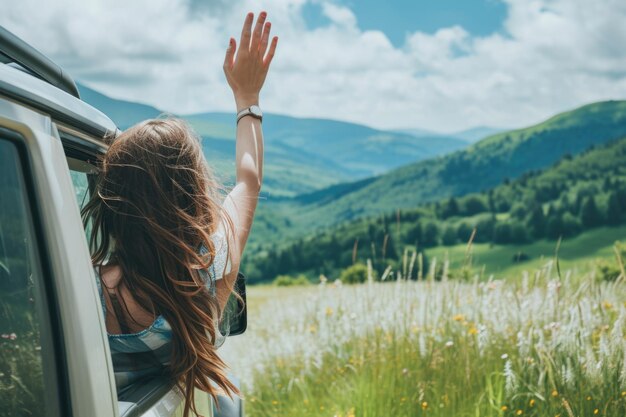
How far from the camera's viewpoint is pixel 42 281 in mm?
1297

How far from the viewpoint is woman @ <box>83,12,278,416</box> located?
1803 mm

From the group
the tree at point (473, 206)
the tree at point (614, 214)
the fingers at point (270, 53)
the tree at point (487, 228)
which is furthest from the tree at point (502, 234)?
the fingers at point (270, 53)

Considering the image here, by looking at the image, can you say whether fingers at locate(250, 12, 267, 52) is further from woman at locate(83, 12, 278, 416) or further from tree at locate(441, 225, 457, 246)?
tree at locate(441, 225, 457, 246)

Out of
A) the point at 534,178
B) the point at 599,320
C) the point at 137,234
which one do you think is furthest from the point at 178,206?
the point at 534,178

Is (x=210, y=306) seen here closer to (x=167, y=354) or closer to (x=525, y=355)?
(x=167, y=354)

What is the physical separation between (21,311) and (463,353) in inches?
145

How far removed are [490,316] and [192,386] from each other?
3.32 meters

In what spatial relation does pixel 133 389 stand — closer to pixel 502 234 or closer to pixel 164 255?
pixel 164 255

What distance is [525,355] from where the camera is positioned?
13.7ft

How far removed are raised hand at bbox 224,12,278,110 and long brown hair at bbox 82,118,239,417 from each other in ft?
1.08

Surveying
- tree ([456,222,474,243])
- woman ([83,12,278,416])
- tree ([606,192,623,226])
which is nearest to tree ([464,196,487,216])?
tree ([456,222,474,243])

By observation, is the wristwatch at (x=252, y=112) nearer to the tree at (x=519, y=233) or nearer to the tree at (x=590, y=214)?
the tree at (x=519, y=233)

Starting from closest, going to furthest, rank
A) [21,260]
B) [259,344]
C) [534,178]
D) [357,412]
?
[21,260] < [357,412] < [259,344] < [534,178]

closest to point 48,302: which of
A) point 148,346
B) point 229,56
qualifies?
point 148,346
